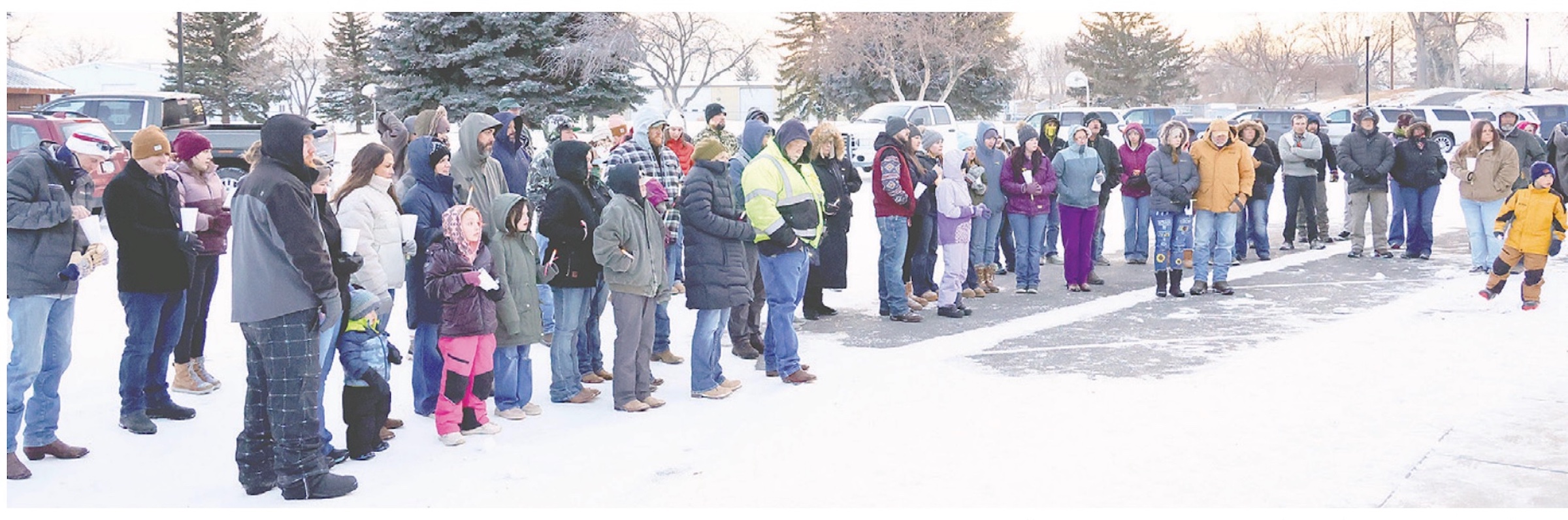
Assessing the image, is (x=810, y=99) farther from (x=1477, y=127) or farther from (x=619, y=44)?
(x=1477, y=127)

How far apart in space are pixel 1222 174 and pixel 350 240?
7521 mm

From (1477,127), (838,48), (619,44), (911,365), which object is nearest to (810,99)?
(838,48)

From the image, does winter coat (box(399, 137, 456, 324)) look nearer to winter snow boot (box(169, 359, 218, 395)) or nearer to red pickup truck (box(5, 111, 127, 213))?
winter snow boot (box(169, 359, 218, 395))

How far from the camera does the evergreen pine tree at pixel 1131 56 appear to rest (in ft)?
209

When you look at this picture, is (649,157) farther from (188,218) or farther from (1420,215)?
(1420,215)

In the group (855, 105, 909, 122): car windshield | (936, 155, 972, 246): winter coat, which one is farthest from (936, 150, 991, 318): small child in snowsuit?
(855, 105, 909, 122): car windshield

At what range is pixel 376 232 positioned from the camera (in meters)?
6.29

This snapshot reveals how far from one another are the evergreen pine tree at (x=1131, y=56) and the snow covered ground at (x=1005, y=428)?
56114mm

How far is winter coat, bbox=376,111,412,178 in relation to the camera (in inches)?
320

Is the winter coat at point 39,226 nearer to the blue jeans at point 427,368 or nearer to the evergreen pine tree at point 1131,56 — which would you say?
the blue jeans at point 427,368

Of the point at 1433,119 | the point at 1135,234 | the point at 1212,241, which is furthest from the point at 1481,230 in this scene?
the point at 1433,119

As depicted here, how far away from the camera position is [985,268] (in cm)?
1146

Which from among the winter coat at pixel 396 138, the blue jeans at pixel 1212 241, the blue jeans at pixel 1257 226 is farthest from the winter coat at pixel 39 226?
the blue jeans at pixel 1257 226

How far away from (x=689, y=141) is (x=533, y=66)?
22.2 m
